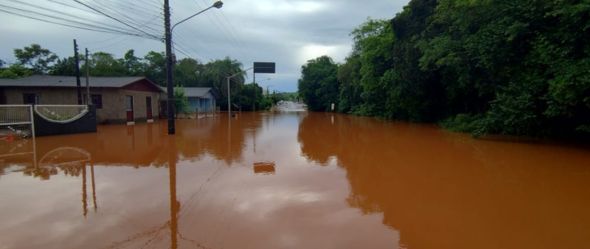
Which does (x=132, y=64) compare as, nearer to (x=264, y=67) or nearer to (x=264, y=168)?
(x=264, y=67)

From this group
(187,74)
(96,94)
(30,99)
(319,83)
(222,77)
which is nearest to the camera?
(30,99)

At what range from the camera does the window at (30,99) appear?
76.4ft

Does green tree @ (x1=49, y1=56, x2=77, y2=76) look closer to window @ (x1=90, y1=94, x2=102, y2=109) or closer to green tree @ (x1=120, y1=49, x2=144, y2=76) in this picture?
green tree @ (x1=120, y1=49, x2=144, y2=76)

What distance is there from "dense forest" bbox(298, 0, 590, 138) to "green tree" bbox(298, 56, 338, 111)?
3038 centimetres

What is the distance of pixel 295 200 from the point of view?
20.9 ft

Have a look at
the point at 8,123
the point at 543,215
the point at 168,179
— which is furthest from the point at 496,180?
the point at 8,123

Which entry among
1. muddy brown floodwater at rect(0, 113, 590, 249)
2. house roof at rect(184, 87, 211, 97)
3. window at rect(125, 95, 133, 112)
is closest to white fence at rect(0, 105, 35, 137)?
muddy brown floodwater at rect(0, 113, 590, 249)

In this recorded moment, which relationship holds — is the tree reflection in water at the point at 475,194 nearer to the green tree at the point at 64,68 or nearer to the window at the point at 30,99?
the window at the point at 30,99

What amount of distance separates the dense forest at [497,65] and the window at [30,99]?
76.8 feet

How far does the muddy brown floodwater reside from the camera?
183 inches

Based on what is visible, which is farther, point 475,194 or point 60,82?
point 60,82

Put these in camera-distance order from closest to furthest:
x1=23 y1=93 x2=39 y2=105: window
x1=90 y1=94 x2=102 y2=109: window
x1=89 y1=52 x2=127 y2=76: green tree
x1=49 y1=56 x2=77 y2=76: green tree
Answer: x1=23 y1=93 x2=39 y2=105: window
x1=90 y1=94 x2=102 y2=109: window
x1=49 y1=56 x2=77 y2=76: green tree
x1=89 y1=52 x2=127 y2=76: green tree

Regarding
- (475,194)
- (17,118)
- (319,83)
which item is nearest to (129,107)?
(17,118)

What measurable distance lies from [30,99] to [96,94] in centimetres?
374
